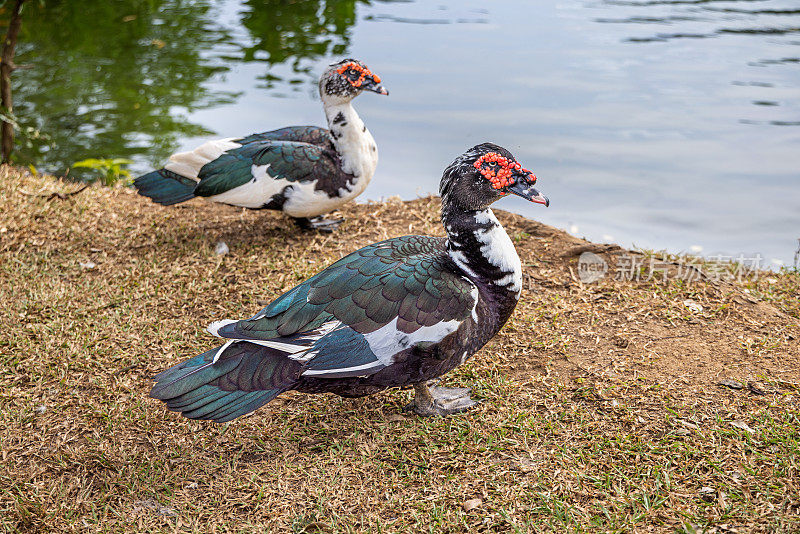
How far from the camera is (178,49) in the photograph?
9141 millimetres

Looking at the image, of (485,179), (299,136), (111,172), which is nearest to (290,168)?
(299,136)

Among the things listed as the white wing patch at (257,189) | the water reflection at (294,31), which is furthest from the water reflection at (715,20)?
the white wing patch at (257,189)

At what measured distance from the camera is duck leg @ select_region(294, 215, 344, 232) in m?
4.83

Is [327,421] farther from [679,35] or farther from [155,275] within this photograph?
[679,35]

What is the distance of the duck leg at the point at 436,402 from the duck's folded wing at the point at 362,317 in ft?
1.20

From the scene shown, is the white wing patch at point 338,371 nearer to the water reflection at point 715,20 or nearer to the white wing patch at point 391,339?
the white wing patch at point 391,339

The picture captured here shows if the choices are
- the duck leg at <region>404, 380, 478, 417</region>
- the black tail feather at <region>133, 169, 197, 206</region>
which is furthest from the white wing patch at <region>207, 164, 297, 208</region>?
the duck leg at <region>404, 380, 478, 417</region>

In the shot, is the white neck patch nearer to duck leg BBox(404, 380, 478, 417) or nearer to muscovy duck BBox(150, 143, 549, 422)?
muscovy duck BBox(150, 143, 549, 422)

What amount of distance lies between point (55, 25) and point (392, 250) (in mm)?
8688

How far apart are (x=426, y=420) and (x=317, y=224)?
81.4 inches

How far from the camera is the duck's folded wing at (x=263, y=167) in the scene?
4.43 metres

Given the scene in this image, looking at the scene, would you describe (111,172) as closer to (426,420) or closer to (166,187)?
(166,187)

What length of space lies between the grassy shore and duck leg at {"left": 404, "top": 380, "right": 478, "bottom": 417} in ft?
0.15

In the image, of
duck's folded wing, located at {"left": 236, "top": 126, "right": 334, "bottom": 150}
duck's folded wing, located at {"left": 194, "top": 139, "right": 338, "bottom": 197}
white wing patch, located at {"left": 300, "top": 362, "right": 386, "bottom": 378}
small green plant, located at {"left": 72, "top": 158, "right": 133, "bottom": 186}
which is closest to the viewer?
white wing patch, located at {"left": 300, "top": 362, "right": 386, "bottom": 378}
